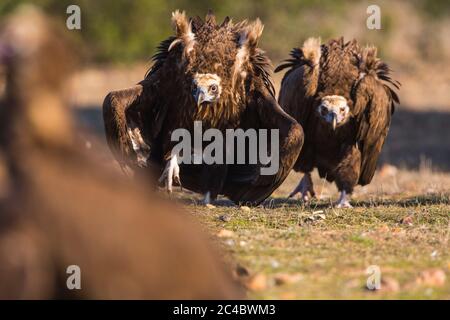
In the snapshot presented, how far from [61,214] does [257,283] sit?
2.48m

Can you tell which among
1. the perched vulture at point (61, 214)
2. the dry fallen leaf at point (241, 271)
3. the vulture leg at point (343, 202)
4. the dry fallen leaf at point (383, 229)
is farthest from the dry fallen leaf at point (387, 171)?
the perched vulture at point (61, 214)

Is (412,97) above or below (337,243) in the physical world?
above

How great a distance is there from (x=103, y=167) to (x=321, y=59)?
19.8 feet

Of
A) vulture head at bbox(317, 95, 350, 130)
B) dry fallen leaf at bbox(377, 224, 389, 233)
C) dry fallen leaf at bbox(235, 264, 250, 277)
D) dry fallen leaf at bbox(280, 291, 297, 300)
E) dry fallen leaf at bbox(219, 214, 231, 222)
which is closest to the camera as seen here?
dry fallen leaf at bbox(280, 291, 297, 300)

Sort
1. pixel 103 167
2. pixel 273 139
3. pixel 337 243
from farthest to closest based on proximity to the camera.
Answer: pixel 273 139, pixel 337 243, pixel 103 167

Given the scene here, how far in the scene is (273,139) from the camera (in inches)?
381

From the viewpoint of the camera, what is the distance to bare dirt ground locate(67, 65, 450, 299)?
22.6 ft

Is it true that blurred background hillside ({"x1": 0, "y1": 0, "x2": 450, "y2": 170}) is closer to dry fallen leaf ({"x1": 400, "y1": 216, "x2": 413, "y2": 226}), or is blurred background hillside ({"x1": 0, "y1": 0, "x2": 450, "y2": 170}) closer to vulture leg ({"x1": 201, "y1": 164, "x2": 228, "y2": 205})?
vulture leg ({"x1": 201, "y1": 164, "x2": 228, "y2": 205})

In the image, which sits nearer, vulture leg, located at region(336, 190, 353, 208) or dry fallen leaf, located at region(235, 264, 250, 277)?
dry fallen leaf, located at region(235, 264, 250, 277)

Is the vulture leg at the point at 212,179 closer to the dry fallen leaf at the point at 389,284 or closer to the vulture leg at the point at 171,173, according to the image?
the vulture leg at the point at 171,173

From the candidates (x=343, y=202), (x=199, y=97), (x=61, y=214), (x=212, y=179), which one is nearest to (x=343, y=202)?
(x=343, y=202)

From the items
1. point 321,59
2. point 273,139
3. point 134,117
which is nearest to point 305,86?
point 321,59

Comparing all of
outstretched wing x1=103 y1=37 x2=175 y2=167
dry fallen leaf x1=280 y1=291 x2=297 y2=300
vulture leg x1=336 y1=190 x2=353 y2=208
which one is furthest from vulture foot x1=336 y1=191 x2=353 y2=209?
dry fallen leaf x1=280 y1=291 x2=297 y2=300
